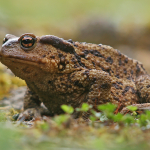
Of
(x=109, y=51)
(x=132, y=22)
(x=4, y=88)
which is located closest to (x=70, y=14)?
(x=132, y=22)

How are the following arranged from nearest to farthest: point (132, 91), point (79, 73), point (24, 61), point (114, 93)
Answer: point (24, 61)
point (79, 73)
point (114, 93)
point (132, 91)

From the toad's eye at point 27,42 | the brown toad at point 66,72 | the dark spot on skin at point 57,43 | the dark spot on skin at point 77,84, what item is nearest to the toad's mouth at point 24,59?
the brown toad at point 66,72

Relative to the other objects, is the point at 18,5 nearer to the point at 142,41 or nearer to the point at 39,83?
the point at 142,41

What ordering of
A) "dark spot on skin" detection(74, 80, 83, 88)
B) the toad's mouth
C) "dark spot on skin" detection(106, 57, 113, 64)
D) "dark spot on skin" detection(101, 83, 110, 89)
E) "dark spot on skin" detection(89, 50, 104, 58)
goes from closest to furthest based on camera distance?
the toad's mouth
"dark spot on skin" detection(101, 83, 110, 89)
"dark spot on skin" detection(74, 80, 83, 88)
"dark spot on skin" detection(89, 50, 104, 58)
"dark spot on skin" detection(106, 57, 113, 64)

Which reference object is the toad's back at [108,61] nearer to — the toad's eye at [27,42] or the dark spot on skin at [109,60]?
the dark spot on skin at [109,60]

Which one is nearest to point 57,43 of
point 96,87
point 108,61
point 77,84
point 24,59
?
point 24,59

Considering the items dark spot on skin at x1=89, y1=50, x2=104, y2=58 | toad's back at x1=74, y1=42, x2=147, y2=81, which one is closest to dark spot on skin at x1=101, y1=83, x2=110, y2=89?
toad's back at x1=74, y1=42, x2=147, y2=81

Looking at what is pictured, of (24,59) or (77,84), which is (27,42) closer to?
(24,59)

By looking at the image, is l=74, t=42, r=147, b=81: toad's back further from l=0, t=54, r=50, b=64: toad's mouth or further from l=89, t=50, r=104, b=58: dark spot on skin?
l=0, t=54, r=50, b=64: toad's mouth
